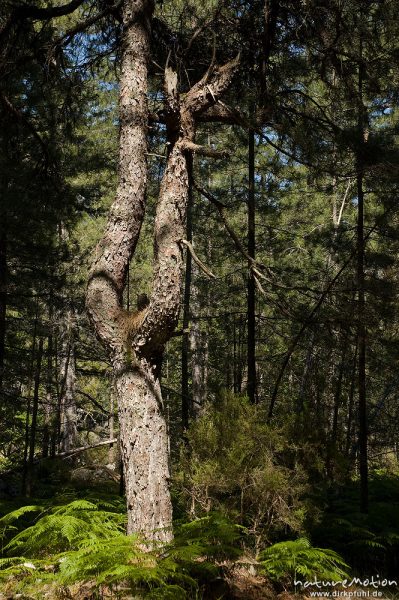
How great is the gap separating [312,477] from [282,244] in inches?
361

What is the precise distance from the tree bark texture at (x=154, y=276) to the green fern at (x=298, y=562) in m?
1.11

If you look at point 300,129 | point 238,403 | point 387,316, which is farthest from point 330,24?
point 238,403

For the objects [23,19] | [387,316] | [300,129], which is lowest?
[387,316]

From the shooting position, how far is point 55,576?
3621 millimetres

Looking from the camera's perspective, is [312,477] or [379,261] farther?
[379,261]

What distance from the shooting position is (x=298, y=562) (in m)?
4.61

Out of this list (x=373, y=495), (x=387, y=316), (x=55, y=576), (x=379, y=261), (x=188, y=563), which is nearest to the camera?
(x=55, y=576)

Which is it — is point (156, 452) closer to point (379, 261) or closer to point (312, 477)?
point (312, 477)

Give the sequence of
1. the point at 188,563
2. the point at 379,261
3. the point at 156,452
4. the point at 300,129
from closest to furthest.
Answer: the point at 188,563 < the point at 156,452 < the point at 300,129 < the point at 379,261

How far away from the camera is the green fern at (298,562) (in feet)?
14.5

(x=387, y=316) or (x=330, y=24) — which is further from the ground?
Answer: (x=330, y=24)

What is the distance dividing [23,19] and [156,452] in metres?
5.66

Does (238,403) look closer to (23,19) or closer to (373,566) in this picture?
(373,566)

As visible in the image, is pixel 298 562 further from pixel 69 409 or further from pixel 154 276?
pixel 69 409
